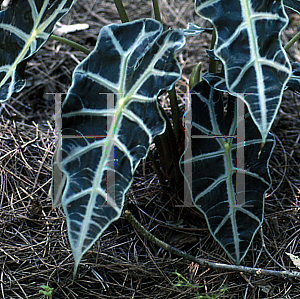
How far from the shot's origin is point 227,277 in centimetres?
109

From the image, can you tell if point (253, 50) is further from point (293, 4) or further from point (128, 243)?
point (128, 243)

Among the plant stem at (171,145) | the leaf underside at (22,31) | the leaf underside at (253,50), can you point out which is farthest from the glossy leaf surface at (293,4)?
the leaf underside at (22,31)

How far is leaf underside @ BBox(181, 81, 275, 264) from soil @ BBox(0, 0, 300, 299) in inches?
7.1

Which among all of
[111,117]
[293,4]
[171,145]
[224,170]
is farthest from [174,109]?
[293,4]

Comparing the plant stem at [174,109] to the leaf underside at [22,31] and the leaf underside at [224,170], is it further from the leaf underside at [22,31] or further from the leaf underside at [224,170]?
the leaf underside at [22,31]

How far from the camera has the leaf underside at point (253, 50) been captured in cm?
74

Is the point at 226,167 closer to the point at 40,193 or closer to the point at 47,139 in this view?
the point at 40,193

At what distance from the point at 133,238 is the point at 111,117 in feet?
1.84

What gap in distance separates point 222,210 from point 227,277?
8.7 inches

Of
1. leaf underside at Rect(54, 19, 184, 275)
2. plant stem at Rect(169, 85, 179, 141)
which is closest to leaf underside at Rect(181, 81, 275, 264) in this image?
plant stem at Rect(169, 85, 179, 141)

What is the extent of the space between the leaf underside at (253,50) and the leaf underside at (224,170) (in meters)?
0.27

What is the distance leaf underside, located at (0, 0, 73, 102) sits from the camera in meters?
0.95

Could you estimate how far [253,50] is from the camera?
0.79 m

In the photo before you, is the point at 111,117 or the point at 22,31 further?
the point at 22,31
